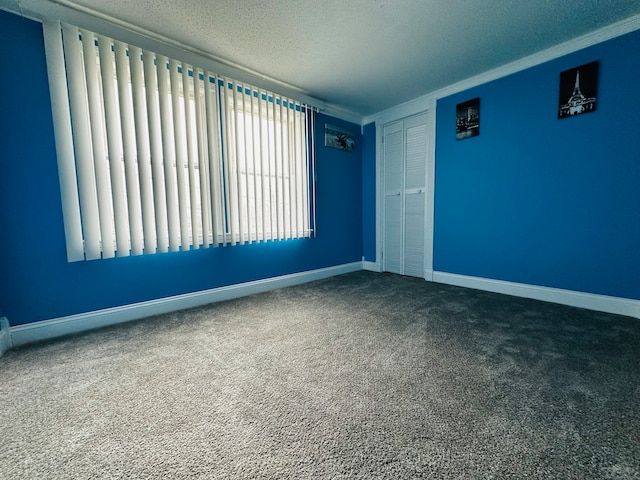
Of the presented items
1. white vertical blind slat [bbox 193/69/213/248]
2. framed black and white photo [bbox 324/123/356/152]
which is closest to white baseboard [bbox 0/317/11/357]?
white vertical blind slat [bbox 193/69/213/248]

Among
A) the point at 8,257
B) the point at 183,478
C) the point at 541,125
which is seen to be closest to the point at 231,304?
the point at 8,257

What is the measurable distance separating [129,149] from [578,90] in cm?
420

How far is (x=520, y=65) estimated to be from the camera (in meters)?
2.77

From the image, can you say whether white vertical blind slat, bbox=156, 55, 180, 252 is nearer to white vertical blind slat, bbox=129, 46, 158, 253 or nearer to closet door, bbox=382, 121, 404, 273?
white vertical blind slat, bbox=129, 46, 158, 253

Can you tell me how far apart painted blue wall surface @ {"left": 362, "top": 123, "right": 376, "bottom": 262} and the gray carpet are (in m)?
2.35

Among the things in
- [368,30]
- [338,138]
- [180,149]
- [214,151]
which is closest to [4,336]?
[180,149]

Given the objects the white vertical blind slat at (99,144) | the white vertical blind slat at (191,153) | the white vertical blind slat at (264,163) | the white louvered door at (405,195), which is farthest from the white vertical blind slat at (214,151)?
the white louvered door at (405,195)

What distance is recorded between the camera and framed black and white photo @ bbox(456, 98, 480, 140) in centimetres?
315

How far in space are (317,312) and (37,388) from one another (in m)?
1.90

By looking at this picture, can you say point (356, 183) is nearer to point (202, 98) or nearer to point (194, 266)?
point (202, 98)

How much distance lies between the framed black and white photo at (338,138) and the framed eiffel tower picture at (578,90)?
2552mm

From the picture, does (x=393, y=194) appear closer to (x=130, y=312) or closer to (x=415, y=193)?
(x=415, y=193)

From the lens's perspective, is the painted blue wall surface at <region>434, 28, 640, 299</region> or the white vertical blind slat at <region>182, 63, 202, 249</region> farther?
the white vertical blind slat at <region>182, 63, 202, 249</region>

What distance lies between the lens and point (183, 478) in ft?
2.89
